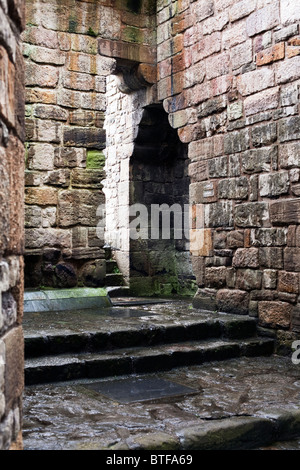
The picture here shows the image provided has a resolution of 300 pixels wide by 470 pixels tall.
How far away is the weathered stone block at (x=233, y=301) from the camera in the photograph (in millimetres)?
5273

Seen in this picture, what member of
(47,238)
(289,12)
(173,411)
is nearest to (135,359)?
(173,411)

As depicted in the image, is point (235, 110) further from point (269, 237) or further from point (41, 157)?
point (41, 157)

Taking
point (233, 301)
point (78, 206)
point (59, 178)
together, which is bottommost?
point (233, 301)

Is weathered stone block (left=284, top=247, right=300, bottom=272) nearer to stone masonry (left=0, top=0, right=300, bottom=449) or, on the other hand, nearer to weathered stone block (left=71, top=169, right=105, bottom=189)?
stone masonry (left=0, top=0, right=300, bottom=449)

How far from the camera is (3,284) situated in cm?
175

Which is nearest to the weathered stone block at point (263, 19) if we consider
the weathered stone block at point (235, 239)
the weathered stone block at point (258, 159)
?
the weathered stone block at point (258, 159)

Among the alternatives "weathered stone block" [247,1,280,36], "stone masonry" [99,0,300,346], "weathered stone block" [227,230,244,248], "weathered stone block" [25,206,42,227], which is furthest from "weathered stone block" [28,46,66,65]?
"weathered stone block" [227,230,244,248]

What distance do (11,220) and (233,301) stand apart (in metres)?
3.84

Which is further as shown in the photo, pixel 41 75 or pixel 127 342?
pixel 41 75

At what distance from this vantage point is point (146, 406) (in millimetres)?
3184

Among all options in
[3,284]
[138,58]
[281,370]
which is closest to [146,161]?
[138,58]

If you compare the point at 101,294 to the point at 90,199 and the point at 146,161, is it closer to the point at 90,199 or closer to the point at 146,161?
the point at 90,199

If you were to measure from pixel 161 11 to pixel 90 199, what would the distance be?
8.34ft

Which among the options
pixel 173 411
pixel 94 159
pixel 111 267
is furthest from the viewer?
pixel 111 267
